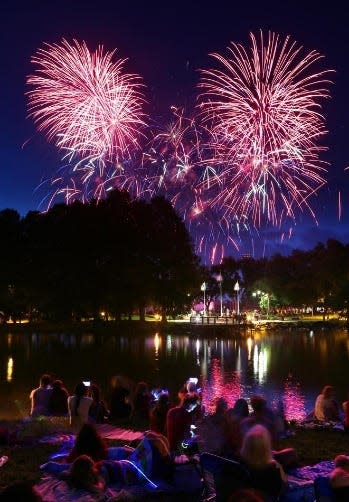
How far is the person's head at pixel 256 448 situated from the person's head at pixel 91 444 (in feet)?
9.64

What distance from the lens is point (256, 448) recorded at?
22.4ft

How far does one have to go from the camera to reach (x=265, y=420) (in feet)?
34.5

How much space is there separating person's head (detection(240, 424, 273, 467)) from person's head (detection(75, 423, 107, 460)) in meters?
2.94

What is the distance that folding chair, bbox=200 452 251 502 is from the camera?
6949 millimetres

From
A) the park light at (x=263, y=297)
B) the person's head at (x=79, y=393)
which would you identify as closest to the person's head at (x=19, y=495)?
the person's head at (x=79, y=393)

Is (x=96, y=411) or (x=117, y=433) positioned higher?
(x=96, y=411)

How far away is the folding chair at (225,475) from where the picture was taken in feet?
22.8

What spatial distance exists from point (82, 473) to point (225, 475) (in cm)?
225

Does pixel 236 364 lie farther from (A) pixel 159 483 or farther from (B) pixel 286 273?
(B) pixel 286 273

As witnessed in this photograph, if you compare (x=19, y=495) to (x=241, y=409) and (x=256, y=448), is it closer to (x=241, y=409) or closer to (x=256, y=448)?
(x=256, y=448)

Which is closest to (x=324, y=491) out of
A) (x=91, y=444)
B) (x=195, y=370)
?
(x=91, y=444)

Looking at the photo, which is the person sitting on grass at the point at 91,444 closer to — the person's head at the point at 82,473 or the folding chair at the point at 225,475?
the person's head at the point at 82,473

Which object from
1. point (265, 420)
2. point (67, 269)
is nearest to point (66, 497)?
point (265, 420)

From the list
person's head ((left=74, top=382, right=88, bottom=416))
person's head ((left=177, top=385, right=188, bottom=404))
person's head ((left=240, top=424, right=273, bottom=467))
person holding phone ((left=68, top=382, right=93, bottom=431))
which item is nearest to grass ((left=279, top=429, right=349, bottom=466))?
person's head ((left=177, top=385, right=188, bottom=404))
